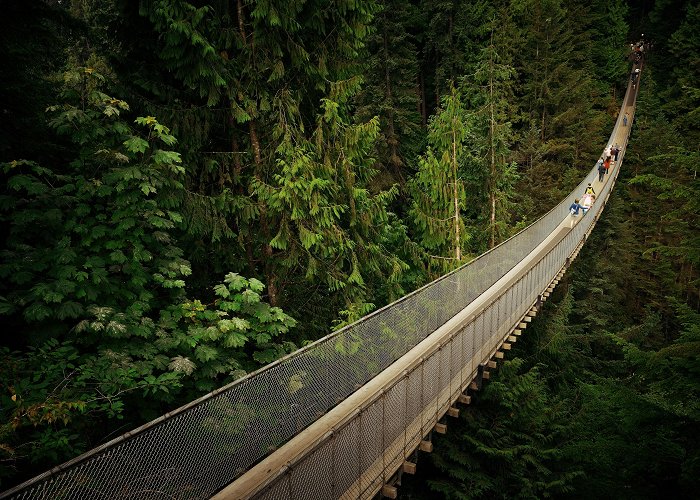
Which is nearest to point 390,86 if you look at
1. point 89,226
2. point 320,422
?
point 89,226

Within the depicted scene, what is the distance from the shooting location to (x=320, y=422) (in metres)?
5.76

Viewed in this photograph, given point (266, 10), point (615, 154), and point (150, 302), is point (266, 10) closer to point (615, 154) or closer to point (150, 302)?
point (150, 302)

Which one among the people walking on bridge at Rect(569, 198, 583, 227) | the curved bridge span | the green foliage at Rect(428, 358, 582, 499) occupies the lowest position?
the green foliage at Rect(428, 358, 582, 499)

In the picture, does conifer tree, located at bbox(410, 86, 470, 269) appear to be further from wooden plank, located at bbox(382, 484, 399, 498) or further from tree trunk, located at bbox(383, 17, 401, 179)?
wooden plank, located at bbox(382, 484, 399, 498)

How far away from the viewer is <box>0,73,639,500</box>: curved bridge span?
12.7ft

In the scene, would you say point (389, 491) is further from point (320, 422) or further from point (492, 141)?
point (492, 141)

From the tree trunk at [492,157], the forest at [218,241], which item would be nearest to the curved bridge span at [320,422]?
the forest at [218,241]

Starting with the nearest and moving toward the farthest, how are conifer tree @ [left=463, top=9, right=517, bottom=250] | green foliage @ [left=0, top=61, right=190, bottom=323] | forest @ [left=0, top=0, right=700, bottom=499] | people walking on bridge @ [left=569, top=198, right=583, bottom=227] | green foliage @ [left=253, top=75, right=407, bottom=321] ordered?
1. green foliage @ [left=0, top=61, right=190, bottom=323]
2. forest @ [left=0, top=0, right=700, bottom=499]
3. green foliage @ [left=253, top=75, right=407, bottom=321]
4. conifer tree @ [left=463, top=9, right=517, bottom=250]
5. people walking on bridge @ [left=569, top=198, right=583, bottom=227]

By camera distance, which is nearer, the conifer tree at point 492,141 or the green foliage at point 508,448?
the green foliage at point 508,448

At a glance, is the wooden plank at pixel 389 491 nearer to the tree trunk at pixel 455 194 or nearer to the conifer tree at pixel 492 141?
the tree trunk at pixel 455 194

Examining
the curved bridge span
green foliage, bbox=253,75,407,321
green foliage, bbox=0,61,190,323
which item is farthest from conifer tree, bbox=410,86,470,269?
green foliage, bbox=0,61,190,323

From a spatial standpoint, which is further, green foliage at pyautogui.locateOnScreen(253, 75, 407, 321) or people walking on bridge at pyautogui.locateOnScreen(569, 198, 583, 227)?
people walking on bridge at pyautogui.locateOnScreen(569, 198, 583, 227)

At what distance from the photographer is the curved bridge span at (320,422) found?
153 inches

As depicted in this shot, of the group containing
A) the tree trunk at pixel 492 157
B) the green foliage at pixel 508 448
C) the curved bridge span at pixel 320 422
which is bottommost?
the green foliage at pixel 508 448
